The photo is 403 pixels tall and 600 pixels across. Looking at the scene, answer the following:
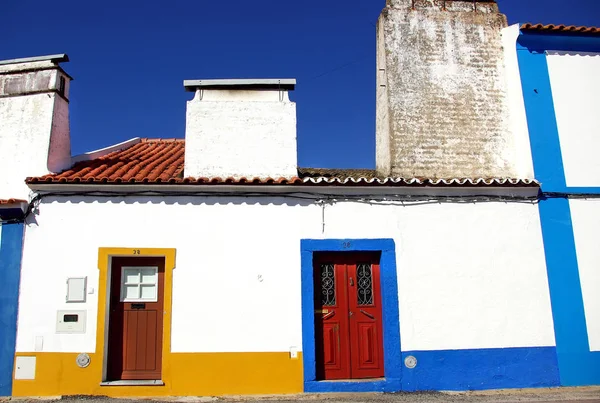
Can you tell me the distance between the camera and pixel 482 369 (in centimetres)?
772

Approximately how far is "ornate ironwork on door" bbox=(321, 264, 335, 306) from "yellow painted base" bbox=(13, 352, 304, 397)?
3.14ft

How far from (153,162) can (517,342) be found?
23.5 feet

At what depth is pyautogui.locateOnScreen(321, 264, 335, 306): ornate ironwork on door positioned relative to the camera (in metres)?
7.96

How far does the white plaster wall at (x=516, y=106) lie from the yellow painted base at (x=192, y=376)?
17.2ft

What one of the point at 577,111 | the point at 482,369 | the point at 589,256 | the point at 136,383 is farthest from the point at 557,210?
the point at 136,383

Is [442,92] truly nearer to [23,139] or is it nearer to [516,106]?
[516,106]

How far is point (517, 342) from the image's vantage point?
309 inches

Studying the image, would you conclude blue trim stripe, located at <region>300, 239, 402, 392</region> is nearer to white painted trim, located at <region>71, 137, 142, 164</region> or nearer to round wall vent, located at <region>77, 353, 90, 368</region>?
round wall vent, located at <region>77, 353, 90, 368</region>

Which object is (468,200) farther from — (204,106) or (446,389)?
(204,106)

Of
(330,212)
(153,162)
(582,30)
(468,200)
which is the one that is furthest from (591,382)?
(153,162)

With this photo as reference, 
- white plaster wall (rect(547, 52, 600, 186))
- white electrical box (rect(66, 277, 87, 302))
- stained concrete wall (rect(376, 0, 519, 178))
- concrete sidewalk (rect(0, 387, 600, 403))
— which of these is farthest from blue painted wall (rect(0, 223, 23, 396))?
white plaster wall (rect(547, 52, 600, 186))

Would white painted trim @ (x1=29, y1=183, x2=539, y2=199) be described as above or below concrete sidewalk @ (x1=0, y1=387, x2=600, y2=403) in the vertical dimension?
above

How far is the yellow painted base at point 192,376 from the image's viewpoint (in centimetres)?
729

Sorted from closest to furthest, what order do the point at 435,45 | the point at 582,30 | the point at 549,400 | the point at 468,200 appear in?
1. the point at 549,400
2. the point at 468,200
3. the point at 582,30
4. the point at 435,45
